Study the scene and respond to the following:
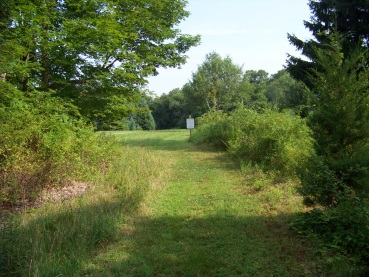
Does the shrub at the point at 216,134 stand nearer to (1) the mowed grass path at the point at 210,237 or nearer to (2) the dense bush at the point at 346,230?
(1) the mowed grass path at the point at 210,237

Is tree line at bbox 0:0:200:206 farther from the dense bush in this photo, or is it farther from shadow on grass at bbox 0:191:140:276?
the dense bush

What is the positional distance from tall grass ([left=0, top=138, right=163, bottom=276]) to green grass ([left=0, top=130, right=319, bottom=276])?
1 cm

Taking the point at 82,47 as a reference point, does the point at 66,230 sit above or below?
below

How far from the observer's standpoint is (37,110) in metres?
7.28

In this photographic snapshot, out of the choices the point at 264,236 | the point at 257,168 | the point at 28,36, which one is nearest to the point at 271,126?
the point at 257,168

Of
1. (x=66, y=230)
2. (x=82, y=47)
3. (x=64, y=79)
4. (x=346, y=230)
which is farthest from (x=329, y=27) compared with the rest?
(x=66, y=230)

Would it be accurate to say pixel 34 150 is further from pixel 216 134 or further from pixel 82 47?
pixel 216 134

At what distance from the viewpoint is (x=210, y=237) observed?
4516 mm

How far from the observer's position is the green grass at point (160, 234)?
3.52 m

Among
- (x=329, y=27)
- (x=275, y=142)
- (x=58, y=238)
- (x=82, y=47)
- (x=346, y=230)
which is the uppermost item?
(x=329, y=27)

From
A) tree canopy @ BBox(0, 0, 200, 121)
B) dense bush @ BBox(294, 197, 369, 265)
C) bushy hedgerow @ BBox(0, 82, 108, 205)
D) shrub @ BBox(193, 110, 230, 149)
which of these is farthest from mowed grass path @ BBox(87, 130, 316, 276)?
shrub @ BBox(193, 110, 230, 149)

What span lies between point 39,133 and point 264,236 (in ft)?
17.6

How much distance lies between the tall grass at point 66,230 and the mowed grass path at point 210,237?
0.78 feet

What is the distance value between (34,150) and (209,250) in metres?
4.84
